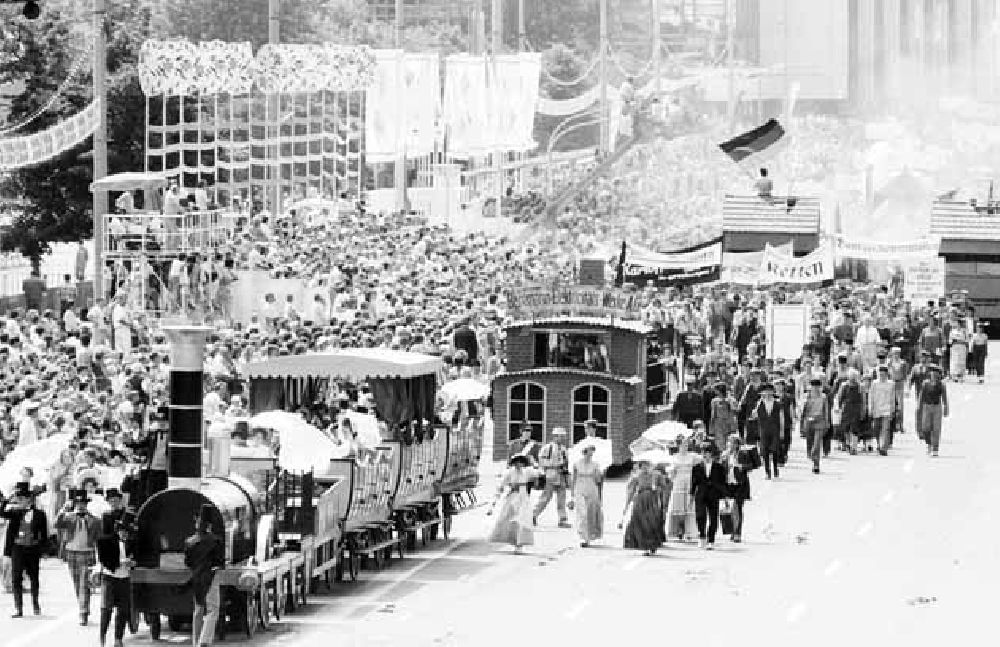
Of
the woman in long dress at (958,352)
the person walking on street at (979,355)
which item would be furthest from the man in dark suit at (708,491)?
the person walking on street at (979,355)

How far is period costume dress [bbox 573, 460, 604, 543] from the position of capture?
38250 mm

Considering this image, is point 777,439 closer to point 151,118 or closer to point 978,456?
point 978,456

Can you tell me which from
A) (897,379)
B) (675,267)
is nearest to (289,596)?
(897,379)

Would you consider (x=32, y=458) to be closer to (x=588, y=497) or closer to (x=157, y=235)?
(x=588, y=497)

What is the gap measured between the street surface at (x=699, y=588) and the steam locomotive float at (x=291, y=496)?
356mm

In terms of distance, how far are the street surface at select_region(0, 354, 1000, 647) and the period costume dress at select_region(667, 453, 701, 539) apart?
1.00 feet

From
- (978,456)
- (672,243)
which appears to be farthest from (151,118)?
(978,456)

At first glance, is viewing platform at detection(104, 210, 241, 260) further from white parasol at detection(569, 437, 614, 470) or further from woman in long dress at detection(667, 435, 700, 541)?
woman in long dress at detection(667, 435, 700, 541)

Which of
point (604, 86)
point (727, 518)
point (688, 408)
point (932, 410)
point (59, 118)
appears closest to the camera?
point (727, 518)

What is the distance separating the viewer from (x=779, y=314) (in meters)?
53.6

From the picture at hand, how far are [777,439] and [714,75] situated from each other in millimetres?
101309

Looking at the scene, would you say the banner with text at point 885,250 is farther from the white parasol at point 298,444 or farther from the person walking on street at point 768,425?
the white parasol at point 298,444

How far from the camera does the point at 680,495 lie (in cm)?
3888

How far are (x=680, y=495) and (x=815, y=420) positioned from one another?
7.69 m
